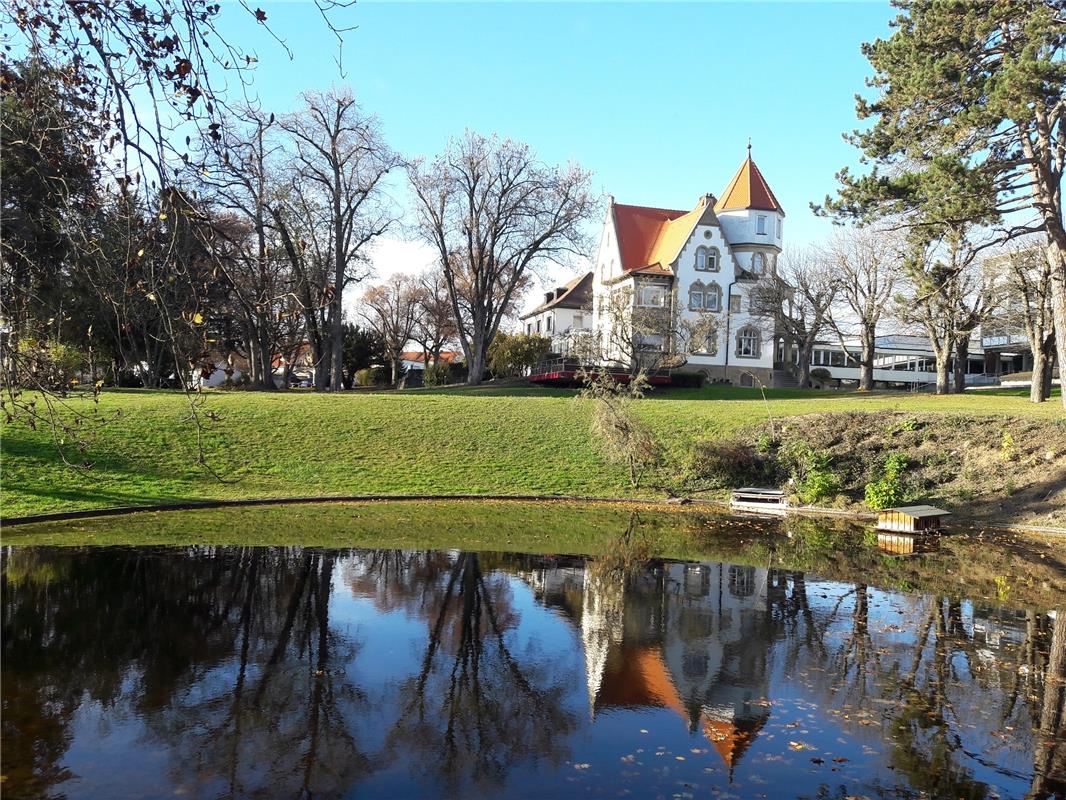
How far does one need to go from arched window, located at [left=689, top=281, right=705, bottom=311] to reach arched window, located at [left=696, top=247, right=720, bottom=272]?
1112 mm

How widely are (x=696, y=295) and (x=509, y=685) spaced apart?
48289mm

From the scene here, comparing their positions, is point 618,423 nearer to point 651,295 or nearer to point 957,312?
point 957,312

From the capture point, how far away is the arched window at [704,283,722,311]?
5381 cm

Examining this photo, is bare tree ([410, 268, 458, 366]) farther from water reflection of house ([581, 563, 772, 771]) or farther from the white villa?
water reflection of house ([581, 563, 772, 771])

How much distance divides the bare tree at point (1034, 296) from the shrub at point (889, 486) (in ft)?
42.7

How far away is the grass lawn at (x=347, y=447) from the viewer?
66.1ft

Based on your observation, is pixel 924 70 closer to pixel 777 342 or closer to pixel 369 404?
pixel 369 404

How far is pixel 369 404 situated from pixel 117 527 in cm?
1465

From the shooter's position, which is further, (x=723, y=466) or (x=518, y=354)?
(x=518, y=354)

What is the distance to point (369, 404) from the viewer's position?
1195 inches

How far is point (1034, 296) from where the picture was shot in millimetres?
37844

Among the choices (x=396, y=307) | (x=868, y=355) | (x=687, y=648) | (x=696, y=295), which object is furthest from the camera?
(x=396, y=307)

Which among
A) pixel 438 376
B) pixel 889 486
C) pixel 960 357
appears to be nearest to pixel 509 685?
pixel 889 486

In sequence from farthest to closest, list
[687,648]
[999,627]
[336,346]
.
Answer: [336,346] → [999,627] → [687,648]
